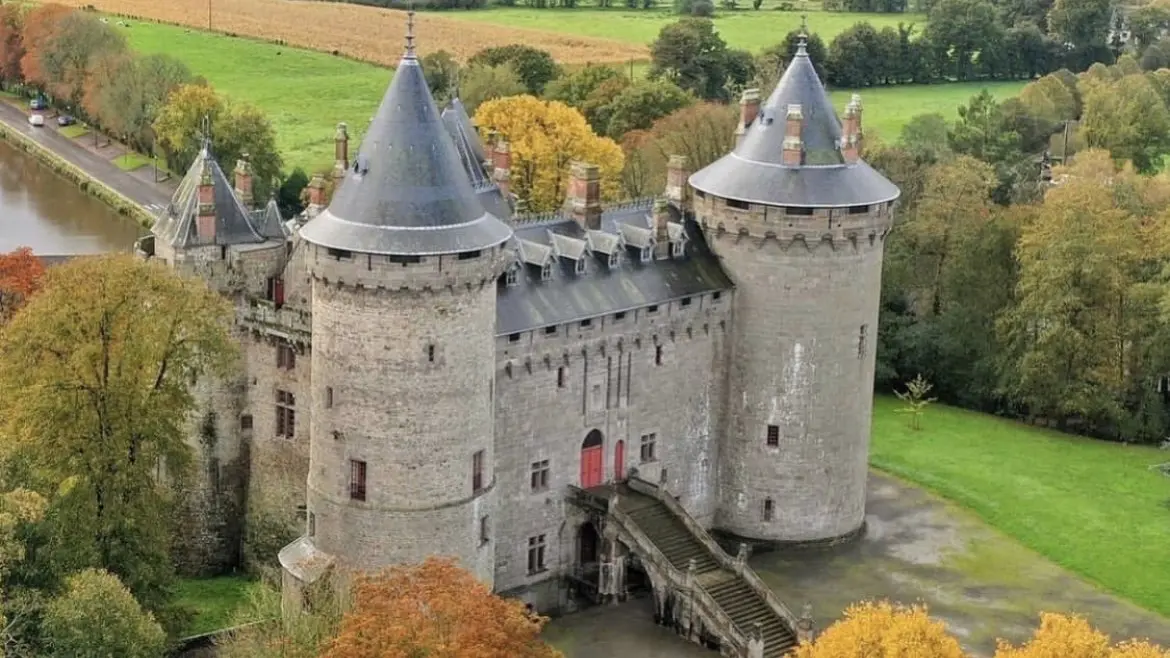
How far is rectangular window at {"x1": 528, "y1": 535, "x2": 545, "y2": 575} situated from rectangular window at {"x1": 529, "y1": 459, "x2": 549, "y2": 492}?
167 cm

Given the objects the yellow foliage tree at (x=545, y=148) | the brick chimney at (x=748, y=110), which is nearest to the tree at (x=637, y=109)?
the yellow foliage tree at (x=545, y=148)

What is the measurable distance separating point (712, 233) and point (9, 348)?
23.7 metres

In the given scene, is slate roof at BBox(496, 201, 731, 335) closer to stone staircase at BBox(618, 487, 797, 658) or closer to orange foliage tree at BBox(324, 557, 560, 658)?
stone staircase at BBox(618, 487, 797, 658)

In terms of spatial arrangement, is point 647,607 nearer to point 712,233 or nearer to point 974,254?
point 712,233

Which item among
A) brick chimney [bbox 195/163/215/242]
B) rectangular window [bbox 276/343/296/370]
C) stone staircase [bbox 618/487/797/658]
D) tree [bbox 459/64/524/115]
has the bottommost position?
stone staircase [bbox 618/487/797/658]

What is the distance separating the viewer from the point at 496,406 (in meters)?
52.2

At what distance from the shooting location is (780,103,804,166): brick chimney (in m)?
57.0

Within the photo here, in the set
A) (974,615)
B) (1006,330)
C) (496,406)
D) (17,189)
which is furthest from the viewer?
(17,189)

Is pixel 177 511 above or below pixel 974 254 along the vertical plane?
below

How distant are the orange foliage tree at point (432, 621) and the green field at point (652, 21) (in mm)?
113065

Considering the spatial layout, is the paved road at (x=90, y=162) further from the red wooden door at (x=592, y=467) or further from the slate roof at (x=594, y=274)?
the red wooden door at (x=592, y=467)

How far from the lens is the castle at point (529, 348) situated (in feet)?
154

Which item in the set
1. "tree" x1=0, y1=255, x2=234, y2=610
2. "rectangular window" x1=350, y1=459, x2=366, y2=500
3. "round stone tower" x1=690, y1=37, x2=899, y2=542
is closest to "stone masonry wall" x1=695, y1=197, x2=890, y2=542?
"round stone tower" x1=690, y1=37, x2=899, y2=542

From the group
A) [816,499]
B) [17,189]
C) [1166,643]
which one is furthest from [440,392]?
[17,189]
